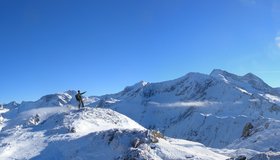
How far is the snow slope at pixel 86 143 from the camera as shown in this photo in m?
39.3

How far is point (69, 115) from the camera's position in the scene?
58625mm

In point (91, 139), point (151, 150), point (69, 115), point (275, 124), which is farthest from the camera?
point (275, 124)

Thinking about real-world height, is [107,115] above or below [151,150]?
above

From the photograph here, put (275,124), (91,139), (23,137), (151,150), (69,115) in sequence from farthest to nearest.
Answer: (275,124) → (69,115) → (23,137) → (91,139) → (151,150)

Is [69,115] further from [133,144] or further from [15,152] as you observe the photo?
[133,144]

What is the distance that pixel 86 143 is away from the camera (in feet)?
147

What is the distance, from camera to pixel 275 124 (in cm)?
6731

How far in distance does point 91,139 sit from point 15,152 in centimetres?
842

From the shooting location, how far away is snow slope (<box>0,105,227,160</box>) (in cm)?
3929

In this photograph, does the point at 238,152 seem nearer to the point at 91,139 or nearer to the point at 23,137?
the point at 91,139

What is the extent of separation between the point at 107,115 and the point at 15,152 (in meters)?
17.0

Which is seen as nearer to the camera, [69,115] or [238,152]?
[238,152]

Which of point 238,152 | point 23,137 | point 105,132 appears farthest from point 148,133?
point 23,137

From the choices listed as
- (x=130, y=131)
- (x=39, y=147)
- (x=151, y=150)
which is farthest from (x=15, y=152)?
(x=151, y=150)
